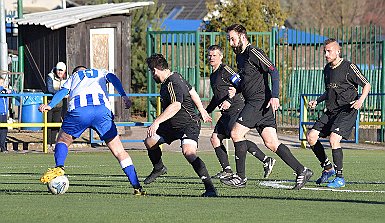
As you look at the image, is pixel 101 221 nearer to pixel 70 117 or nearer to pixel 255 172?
pixel 70 117

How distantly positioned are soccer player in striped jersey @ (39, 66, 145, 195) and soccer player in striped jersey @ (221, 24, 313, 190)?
1411mm

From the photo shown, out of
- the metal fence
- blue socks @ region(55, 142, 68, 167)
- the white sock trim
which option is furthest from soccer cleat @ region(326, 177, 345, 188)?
the metal fence

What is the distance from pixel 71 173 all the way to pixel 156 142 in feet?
9.94

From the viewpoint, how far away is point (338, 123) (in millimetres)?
12625

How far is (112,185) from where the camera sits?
41.3 ft

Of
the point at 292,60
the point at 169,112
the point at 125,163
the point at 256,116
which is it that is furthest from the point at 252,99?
the point at 292,60

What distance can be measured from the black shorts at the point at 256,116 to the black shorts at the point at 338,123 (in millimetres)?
1067

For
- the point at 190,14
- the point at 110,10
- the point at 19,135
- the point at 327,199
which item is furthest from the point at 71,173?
the point at 190,14

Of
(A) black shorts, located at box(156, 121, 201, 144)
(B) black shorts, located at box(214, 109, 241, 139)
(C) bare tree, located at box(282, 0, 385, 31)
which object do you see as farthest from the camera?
(C) bare tree, located at box(282, 0, 385, 31)

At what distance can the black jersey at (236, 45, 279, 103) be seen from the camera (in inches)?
464

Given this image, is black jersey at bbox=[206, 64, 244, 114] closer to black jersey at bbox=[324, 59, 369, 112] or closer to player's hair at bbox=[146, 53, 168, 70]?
black jersey at bbox=[324, 59, 369, 112]

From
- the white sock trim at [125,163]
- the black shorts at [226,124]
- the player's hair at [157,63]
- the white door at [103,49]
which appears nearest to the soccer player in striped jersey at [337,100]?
the black shorts at [226,124]

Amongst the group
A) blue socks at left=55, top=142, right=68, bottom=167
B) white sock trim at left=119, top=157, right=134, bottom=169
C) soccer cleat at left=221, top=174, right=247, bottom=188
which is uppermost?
blue socks at left=55, top=142, right=68, bottom=167

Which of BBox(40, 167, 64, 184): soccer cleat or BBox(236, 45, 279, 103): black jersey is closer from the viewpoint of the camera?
BBox(40, 167, 64, 184): soccer cleat
